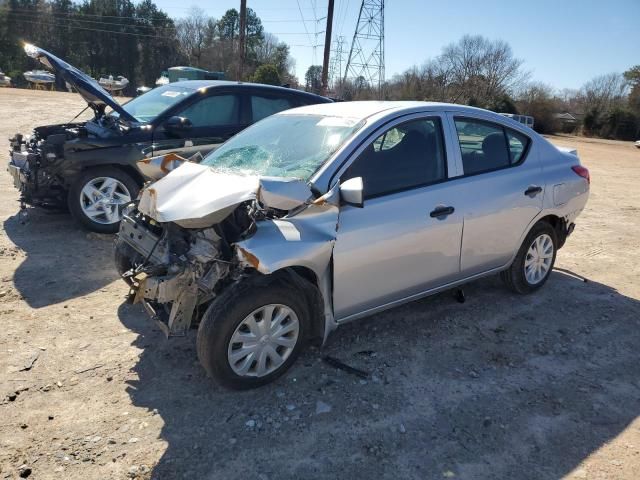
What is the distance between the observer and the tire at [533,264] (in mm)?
4496

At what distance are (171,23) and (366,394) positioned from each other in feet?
230

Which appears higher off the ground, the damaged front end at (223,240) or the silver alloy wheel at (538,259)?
the damaged front end at (223,240)

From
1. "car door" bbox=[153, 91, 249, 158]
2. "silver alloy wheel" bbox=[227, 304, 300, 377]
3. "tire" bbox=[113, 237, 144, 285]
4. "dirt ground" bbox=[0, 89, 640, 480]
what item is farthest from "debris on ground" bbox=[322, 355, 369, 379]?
"car door" bbox=[153, 91, 249, 158]

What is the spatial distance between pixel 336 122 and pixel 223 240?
130 centimetres

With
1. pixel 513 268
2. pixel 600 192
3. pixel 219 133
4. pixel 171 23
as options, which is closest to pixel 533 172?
pixel 513 268

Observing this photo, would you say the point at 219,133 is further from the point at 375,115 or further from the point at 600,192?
the point at 600,192

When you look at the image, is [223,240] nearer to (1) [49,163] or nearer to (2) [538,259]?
(2) [538,259]

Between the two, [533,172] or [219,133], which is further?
[219,133]

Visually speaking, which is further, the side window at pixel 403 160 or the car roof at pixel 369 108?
the car roof at pixel 369 108

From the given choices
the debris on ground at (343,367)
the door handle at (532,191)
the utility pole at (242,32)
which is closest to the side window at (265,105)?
the door handle at (532,191)

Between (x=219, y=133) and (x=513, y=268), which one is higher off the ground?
(x=219, y=133)

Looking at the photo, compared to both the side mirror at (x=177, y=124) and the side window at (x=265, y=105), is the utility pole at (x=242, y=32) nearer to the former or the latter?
the side window at (x=265, y=105)

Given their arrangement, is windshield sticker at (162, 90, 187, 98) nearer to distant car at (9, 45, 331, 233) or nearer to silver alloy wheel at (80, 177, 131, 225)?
distant car at (9, 45, 331, 233)

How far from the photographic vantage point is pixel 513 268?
14.9 ft
